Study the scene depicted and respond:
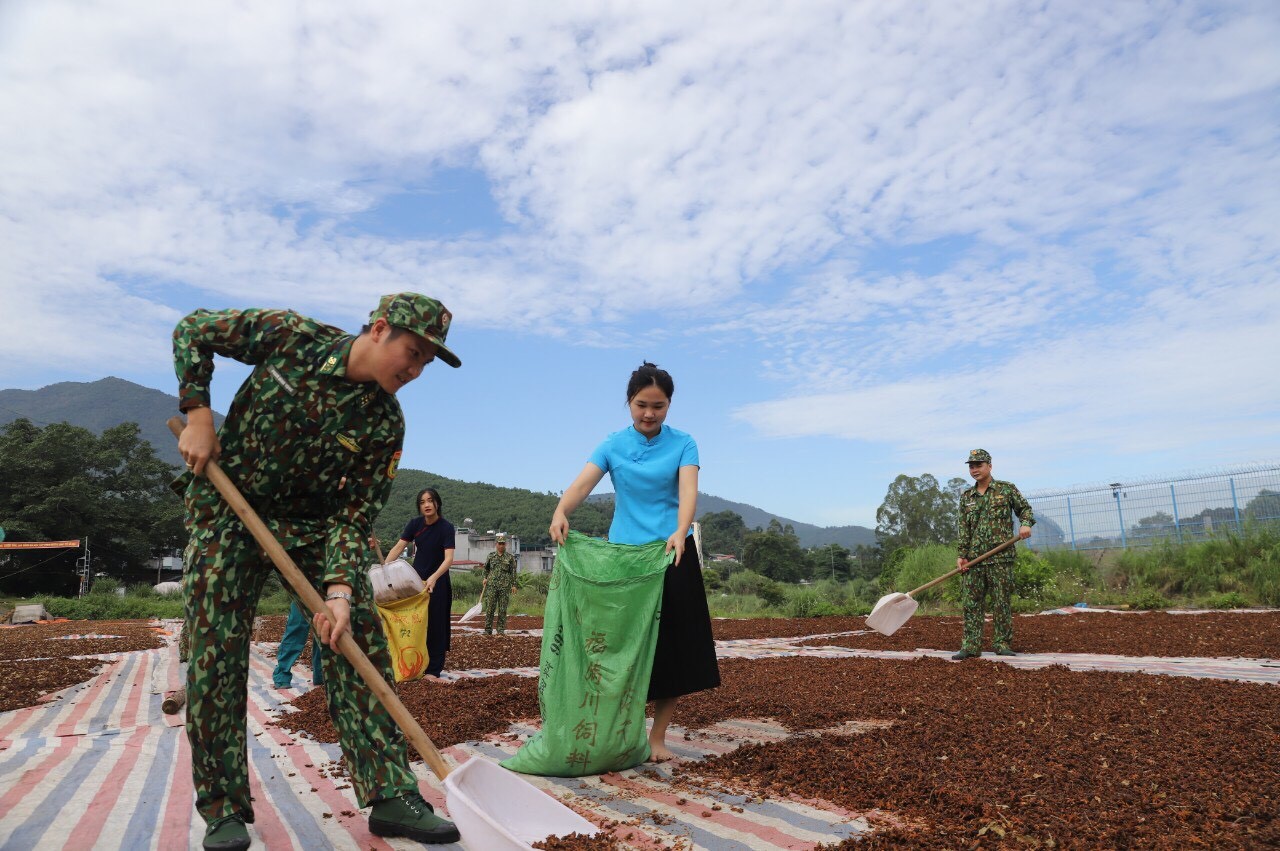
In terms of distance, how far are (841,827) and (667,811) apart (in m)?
0.58

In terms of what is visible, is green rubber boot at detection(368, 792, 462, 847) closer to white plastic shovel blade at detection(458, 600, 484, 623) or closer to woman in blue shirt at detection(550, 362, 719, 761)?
woman in blue shirt at detection(550, 362, 719, 761)

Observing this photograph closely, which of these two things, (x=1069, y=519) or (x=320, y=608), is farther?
(x=1069, y=519)

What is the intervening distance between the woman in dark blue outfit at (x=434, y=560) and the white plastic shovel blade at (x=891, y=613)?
3.70 metres

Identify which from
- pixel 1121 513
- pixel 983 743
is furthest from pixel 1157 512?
pixel 983 743

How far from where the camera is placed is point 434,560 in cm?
619

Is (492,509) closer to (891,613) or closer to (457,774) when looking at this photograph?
(891,613)

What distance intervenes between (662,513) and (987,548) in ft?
15.4

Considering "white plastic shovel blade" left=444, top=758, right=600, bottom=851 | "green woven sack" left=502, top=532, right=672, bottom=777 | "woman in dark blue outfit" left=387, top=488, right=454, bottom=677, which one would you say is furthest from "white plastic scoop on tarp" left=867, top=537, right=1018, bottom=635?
"white plastic shovel blade" left=444, top=758, right=600, bottom=851

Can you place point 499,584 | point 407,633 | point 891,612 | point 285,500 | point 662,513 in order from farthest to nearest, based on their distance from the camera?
point 499,584 → point 891,612 → point 407,633 → point 662,513 → point 285,500

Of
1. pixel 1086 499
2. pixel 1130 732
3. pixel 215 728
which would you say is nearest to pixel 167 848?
pixel 215 728

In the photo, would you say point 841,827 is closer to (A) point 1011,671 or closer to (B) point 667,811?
(B) point 667,811

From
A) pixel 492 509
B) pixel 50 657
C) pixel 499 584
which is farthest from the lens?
pixel 492 509

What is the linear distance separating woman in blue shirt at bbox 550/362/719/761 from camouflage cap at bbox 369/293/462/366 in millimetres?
1248

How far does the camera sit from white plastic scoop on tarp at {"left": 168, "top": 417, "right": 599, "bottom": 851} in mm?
2221
